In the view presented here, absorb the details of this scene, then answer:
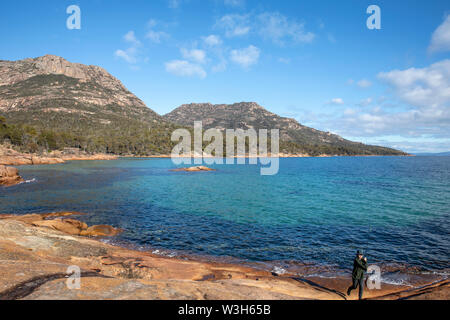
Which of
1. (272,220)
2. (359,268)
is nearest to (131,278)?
(359,268)

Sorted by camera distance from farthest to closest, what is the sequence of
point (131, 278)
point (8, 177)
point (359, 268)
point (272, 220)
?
point (8, 177) → point (272, 220) → point (131, 278) → point (359, 268)

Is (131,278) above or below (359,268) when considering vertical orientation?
below

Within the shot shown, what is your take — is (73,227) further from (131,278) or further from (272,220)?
(272,220)

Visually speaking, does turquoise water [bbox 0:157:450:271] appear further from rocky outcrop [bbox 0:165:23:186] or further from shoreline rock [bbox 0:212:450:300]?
rocky outcrop [bbox 0:165:23:186]

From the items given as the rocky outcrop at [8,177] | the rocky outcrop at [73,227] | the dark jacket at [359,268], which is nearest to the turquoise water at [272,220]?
the rocky outcrop at [73,227]

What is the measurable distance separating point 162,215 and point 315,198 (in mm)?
25959

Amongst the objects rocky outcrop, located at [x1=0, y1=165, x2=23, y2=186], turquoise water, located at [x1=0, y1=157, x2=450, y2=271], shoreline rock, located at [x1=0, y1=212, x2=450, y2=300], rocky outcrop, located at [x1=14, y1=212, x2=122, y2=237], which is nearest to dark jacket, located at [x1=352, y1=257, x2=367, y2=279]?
shoreline rock, located at [x1=0, y1=212, x2=450, y2=300]

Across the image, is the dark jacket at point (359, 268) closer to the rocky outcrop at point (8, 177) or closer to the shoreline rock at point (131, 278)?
the shoreline rock at point (131, 278)

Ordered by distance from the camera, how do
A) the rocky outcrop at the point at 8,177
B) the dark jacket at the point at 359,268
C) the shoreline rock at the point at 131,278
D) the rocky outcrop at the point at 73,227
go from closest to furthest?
the shoreline rock at the point at 131,278, the dark jacket at the point at 359,268, the rocky outcrop at the point at 73,227, the rocky outcrop at the point at 8,177

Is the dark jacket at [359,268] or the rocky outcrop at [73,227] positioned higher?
the dark jacket at [359,268]
